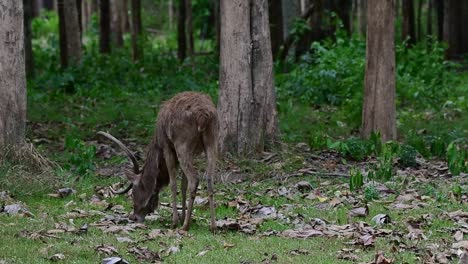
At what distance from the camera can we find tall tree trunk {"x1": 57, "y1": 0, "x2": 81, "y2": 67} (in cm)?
2259

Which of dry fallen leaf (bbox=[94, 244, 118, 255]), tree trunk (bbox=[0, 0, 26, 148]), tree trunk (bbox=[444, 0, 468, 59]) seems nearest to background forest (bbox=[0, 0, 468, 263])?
dry fallen leaf (bbox=[94, 244, 118, 255])

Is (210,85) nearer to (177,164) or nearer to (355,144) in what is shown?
(355,144)

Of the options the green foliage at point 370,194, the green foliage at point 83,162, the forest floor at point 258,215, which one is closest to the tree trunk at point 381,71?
the forest floor at point 258,215

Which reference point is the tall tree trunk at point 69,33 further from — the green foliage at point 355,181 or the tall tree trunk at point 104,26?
the green foliage at point 355,181

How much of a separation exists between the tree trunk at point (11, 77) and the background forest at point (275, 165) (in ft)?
0.94

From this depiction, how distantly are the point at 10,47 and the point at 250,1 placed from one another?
12.5 feet

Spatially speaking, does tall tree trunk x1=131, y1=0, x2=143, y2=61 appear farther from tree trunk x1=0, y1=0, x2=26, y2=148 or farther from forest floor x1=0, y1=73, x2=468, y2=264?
tree trunk x1=0, y1=0, x2=26, y2=148

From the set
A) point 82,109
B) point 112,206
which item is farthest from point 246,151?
point 82,109

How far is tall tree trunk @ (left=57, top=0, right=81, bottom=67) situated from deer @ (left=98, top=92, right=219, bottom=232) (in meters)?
12.9

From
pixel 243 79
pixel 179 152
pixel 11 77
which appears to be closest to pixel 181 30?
pixel 243 79

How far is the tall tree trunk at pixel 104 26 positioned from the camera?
27.1m

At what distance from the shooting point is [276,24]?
25.6m

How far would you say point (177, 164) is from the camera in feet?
33.6

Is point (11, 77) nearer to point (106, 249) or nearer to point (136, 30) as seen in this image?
point (106, 249)
